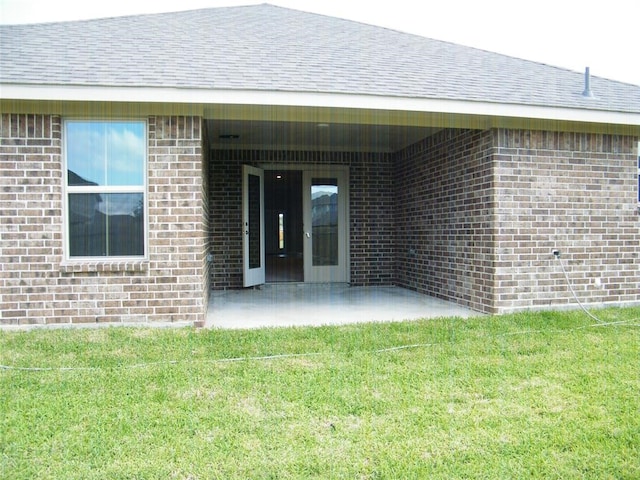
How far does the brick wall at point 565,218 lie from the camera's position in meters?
6.53

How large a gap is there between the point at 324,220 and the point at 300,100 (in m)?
4.62

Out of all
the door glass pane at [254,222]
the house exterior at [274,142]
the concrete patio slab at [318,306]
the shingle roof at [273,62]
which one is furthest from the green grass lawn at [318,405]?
the door glass pane at [254,222]

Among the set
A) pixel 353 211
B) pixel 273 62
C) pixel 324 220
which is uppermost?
pixel 273 62

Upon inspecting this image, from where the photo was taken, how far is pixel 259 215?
9844 millimetres

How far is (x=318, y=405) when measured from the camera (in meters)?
3.42

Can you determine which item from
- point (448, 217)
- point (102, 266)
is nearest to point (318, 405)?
point (102, 266)

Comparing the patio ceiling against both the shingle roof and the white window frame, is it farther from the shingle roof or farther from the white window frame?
the white window frame

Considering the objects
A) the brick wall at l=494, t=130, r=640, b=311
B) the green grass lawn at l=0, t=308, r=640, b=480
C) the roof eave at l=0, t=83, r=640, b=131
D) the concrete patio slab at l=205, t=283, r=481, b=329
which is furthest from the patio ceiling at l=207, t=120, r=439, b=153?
the green grass lawn at l=0, t=308, r=640, b=480

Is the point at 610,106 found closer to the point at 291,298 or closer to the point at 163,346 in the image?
the point at 291,298

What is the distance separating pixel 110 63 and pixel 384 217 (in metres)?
6.00

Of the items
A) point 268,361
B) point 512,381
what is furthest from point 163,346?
point 512,381

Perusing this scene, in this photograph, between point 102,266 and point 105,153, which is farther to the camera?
point 105,153

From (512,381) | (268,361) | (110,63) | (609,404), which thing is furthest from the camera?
(110,63)

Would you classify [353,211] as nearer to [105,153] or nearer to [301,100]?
[301,100]
